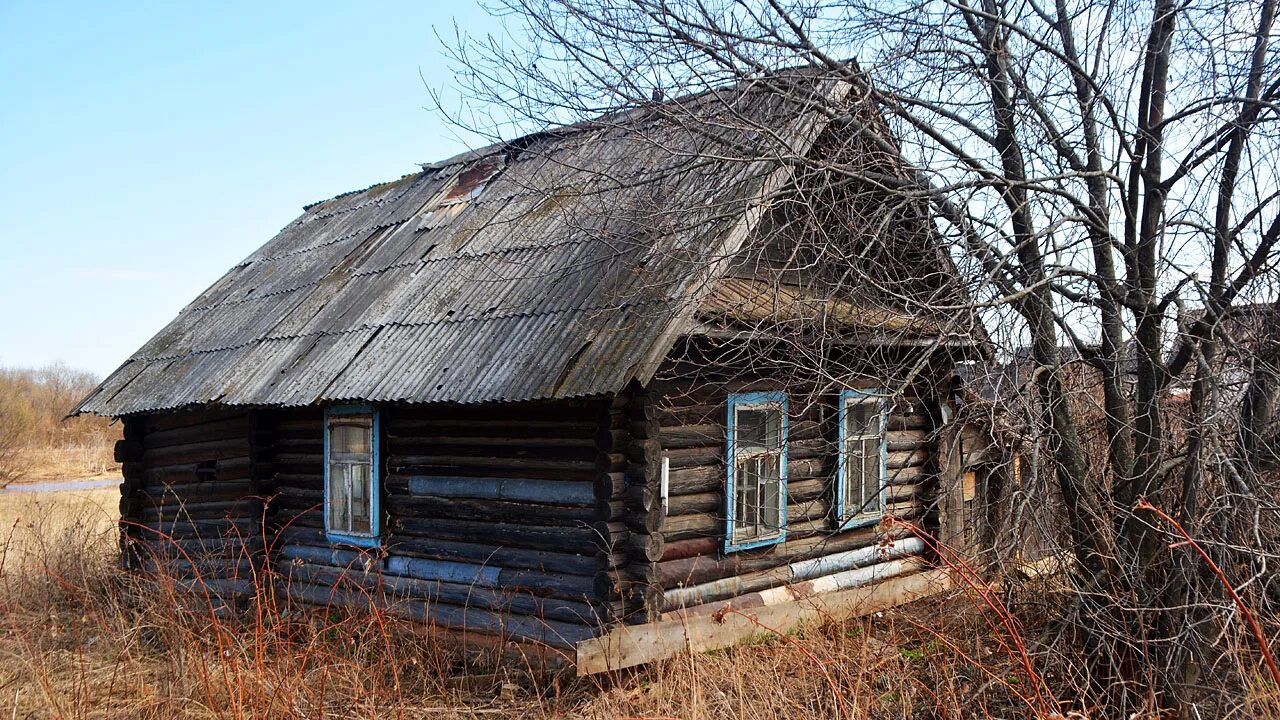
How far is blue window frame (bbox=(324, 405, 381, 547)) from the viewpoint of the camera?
8.31 metres

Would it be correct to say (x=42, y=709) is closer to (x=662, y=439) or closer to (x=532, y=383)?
(x=532, y=383)

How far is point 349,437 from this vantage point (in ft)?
28.0

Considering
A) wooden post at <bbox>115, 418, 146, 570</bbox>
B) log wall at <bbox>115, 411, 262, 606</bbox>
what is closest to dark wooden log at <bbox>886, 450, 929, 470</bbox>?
log wall at <bbox>115, 411, 262, 606</bbox>

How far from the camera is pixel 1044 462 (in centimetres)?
554

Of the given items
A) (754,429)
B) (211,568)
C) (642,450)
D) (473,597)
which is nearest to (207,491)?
(211,568)

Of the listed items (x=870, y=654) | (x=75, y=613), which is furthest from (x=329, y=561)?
(x=870, y=654)

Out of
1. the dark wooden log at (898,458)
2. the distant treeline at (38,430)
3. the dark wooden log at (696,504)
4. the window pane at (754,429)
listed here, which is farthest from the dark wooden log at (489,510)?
the distant treeline at (38,430)

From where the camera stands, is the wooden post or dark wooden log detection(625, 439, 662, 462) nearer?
dark wooden log detection(625, 439, 662, 462)

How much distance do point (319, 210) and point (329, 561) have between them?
6951 millimetres

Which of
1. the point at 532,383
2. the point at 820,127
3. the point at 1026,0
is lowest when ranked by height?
the point at 532,383

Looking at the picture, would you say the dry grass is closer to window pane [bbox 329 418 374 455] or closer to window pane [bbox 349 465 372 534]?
window pane [bbox 349 465 372 534]

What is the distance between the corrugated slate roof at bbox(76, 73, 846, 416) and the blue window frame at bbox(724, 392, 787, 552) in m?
1.37

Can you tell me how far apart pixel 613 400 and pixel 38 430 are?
37.7 meters

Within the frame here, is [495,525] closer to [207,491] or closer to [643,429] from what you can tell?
[643,429]
